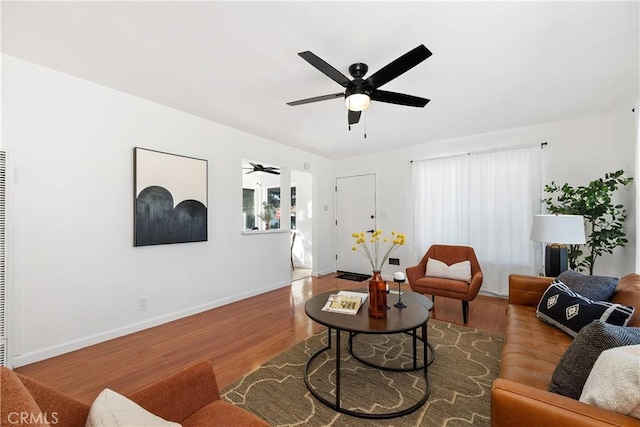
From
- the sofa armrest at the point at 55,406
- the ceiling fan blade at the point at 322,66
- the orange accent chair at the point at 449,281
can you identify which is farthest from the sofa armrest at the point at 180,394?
the orange accent chair at the point at 449,281

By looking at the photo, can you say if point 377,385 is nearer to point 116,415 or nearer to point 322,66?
point 116,415

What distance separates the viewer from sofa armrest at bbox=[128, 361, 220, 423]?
3.52 ft

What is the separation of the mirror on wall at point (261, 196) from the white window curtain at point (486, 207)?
2542 millimetres

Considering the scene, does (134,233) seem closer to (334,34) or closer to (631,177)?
(334,34)

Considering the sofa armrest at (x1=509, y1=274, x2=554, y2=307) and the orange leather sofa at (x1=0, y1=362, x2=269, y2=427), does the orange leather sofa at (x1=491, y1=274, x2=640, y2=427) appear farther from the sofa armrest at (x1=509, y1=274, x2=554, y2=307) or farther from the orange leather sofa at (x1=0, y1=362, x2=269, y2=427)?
the orange leather sofa at (x1=0, y1=362, x2=269, y2=427)

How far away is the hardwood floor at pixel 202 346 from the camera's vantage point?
2098mm

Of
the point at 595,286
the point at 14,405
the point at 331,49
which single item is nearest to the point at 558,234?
the point at 595,286

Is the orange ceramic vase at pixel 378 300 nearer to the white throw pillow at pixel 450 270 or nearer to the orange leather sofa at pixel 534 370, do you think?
the orange leather sofa at pixel 534 370

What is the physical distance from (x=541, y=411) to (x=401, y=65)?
1.88m

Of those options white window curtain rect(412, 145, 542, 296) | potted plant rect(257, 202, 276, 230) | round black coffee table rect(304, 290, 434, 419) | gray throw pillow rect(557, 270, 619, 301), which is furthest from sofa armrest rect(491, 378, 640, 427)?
potted plant rect(257, 202, 276, 230)

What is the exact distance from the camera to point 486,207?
414 centimetres

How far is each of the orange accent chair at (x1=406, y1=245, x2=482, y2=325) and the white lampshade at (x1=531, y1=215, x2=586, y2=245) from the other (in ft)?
2.62

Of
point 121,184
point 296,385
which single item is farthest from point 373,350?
point 121,184

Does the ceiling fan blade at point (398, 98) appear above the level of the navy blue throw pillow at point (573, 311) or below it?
above
